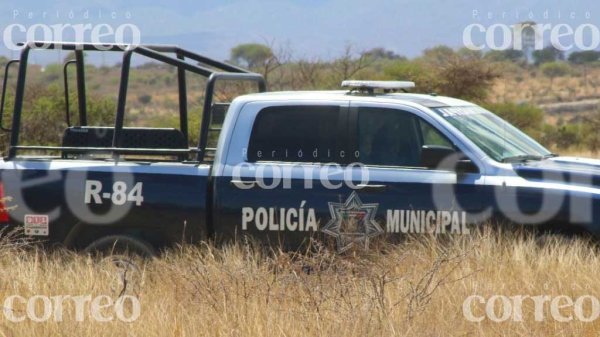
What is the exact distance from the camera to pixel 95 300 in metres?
7.60

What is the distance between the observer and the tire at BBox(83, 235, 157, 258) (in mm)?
9086

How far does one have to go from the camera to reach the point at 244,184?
891cm

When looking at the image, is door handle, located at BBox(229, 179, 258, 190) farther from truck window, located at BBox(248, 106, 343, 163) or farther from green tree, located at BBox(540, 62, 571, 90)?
green tree, located at BBox(540, 62, 571, 90)

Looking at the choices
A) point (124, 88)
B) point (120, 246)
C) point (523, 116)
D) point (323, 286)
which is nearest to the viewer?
point (323, 286)

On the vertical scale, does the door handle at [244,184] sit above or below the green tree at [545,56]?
below

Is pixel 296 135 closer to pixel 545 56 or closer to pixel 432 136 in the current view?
pixel 432 136

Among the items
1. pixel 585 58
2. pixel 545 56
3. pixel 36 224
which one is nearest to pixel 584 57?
pixel 585 58

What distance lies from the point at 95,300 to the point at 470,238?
2.57 m

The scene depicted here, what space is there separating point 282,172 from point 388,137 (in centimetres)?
80

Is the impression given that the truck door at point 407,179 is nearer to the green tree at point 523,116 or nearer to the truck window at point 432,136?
the truck window at point 432,136

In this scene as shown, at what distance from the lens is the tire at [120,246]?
29.8 feet

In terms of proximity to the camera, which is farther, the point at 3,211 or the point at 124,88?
the point at 124,88

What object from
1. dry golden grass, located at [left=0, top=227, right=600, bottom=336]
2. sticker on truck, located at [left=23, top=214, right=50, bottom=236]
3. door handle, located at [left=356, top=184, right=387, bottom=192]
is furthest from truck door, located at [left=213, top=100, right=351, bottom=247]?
sticker on truck, located at [left=23, top=214, right=50, bottom=236]

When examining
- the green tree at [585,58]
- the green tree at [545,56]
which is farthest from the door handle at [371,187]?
the green tree at [545,56]
